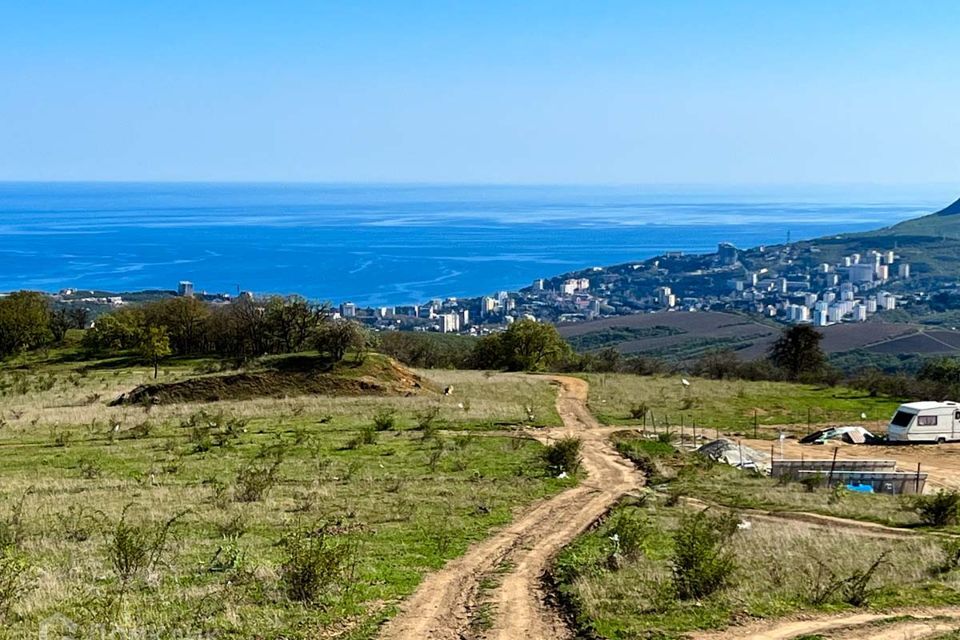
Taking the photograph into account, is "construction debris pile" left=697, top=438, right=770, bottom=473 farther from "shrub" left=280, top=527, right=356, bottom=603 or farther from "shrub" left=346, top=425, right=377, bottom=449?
"shrub" left=280, top=527, right=356, bottom=603

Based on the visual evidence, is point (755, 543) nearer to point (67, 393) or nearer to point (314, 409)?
point (314, 409)

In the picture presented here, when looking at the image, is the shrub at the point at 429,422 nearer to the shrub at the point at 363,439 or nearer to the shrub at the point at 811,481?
the shrub at the point at 363,439

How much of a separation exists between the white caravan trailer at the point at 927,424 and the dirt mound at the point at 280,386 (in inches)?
724

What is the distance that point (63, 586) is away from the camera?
32.4 ft

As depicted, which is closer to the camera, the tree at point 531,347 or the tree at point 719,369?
the tree at point 719,369

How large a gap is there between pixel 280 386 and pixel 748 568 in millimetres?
25929

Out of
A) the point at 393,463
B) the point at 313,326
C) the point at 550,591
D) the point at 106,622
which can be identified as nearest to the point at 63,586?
the point at 106,622

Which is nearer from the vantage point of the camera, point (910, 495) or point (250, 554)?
point (250, 554)

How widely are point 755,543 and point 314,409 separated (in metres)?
19.9

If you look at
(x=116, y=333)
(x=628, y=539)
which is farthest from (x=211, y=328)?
(x=628, y=539)

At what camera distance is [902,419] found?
30.1 metres

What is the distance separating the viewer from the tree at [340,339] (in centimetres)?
3694

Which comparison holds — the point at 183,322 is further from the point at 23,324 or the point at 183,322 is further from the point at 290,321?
the point at 290,321

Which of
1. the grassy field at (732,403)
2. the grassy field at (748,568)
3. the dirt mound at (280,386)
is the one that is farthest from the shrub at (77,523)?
the grassy field at (732,403)
